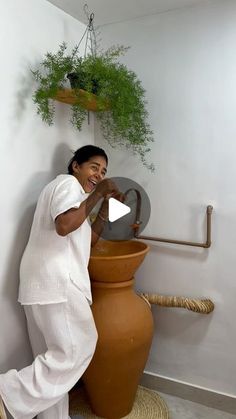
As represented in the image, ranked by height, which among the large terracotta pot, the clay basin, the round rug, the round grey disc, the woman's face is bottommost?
the round rug

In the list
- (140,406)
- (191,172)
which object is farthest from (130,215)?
(140,406)

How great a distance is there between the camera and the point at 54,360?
1.44 meters

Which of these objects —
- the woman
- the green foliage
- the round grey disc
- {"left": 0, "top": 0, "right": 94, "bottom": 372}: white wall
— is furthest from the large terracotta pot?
the green foliage

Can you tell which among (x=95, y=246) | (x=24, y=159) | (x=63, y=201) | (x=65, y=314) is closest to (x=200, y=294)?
(x=95, y=246)

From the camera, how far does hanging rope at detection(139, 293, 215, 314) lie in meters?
1.78

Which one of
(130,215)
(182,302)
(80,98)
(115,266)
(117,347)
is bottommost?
(117,347)

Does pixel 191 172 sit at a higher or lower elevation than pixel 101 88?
lower

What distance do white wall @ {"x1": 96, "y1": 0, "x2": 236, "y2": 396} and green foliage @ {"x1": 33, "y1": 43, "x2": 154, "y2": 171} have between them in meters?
0.14

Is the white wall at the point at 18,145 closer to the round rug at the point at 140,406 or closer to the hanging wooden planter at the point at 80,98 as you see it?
the hanging wooden planter at the point at 80,98

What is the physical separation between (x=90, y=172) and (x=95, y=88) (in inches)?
15.4

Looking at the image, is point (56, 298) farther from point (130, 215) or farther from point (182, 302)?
point (182, 302)

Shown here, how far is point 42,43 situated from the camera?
5.44ft

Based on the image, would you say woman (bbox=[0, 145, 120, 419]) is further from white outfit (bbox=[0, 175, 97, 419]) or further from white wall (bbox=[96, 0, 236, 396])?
white wall (bbox=[96, 0, 236, 396])

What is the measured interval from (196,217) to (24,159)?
2.89 feet
